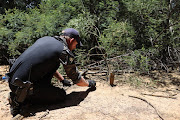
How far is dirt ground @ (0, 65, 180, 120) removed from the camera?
7.07ft

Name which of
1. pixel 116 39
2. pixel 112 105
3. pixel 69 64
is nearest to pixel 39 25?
pixel 116 39

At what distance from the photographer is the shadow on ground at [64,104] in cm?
225

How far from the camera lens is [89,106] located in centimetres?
244

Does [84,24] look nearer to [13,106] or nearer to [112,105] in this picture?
[112,105]

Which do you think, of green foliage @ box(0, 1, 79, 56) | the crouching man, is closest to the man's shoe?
the crouching man

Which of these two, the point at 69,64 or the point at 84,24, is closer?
the point at 69,64

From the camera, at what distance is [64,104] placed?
8.27 ft

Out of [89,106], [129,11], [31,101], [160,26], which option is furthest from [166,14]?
[31,101]

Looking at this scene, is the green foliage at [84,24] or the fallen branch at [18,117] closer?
the fallen branch at [18,117]

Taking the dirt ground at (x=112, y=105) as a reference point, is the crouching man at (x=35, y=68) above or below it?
above

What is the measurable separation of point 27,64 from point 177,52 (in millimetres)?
4324

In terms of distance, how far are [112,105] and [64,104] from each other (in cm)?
82

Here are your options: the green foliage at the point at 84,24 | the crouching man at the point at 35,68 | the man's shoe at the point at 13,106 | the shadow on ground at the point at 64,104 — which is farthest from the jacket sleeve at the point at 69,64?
the green foliage at the point at 84,24

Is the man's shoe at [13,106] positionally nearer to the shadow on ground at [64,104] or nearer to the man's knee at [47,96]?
the shadow on ground at [64,104]
